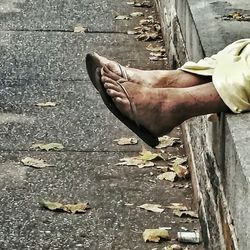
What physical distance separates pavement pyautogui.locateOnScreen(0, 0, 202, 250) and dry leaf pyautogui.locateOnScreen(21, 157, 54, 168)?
0.12 feet

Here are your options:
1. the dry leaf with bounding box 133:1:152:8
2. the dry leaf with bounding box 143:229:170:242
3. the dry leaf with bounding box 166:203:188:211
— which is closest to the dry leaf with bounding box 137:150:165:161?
the dry leaf with bounding box 166:203:188:211

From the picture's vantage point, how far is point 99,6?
8.86 meters

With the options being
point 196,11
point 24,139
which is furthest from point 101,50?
point 196,11

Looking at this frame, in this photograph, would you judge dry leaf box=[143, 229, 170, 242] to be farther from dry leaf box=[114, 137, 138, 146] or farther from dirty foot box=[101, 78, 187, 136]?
dry leaf box=[114, 137, 138, 146]

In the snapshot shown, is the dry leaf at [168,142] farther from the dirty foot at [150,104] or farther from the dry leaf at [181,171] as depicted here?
the dirty foot at [150,104]

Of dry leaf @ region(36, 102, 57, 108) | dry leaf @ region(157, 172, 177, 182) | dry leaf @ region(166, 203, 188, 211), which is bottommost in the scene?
dry leaf @ region(36, 102, 57, 108)

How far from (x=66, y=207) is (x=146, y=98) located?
105cm

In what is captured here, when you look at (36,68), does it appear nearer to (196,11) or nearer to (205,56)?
(196,11)

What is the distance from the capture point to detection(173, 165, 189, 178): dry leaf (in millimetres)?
4918

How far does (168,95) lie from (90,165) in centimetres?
150

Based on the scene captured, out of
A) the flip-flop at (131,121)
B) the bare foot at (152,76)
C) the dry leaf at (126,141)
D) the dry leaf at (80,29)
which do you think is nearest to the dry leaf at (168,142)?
the dry leaf at (126,141)

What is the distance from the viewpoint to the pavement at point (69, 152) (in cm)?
426

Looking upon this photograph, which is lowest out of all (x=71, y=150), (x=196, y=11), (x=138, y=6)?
(x=138, y=6)

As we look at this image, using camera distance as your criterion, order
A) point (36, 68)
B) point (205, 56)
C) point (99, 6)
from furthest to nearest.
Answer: point (99, 6)
point (36, 68)
point (205, 56)
